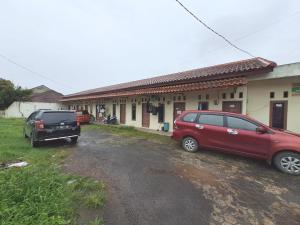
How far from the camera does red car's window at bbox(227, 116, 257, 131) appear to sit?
6.58 metres

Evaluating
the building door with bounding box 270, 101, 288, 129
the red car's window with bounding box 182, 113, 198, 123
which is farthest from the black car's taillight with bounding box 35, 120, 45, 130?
the building door with bounding box 270, 101, 288, 129

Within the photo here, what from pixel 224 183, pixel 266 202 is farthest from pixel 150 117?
pixel 266 202

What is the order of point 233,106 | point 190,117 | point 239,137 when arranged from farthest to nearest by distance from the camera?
point 233,106
point 190,117
point 239,137

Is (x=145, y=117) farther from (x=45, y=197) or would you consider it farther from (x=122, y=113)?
(x=45, y=197)

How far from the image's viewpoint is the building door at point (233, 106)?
32.8ft

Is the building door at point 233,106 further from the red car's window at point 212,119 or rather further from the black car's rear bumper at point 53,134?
the black car's rear bumper at point 53,134

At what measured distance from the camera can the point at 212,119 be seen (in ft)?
24.4

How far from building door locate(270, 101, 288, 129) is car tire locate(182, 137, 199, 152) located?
13.8 feet

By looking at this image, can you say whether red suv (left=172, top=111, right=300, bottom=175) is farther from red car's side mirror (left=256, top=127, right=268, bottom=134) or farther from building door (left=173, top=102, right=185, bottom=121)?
building door (left=173, top=102, right=185, bottom=121)

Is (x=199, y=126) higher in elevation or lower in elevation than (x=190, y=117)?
lower

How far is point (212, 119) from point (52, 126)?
6.61 meters

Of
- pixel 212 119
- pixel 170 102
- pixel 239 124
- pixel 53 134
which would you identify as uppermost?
pixel 170 102

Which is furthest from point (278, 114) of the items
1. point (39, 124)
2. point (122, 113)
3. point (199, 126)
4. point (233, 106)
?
point (122, 113)

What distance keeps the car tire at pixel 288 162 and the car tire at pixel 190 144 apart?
8.80ft
